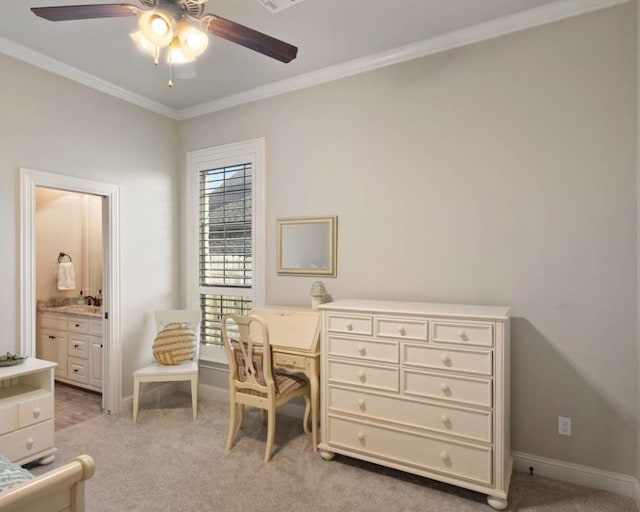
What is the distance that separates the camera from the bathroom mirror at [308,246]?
3.28 meters

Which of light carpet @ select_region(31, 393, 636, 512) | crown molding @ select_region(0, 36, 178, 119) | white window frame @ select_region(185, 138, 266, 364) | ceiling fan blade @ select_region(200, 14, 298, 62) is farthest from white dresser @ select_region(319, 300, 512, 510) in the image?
crown molding @ select_region(0, 36, 178, 119)

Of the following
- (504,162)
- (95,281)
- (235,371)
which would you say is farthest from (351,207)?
(95,281)

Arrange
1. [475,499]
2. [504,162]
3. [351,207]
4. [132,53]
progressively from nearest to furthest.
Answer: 1. [475,499]
2. [504,162]
3. [132,53]
4. [351,207]

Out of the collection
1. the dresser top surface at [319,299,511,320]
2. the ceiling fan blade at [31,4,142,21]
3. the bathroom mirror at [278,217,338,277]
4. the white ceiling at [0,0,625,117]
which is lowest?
the dresser top surface at [319,299,511,320]

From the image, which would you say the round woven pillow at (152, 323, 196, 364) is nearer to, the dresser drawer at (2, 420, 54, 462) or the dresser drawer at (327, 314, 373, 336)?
the dresser drawer at (2, 420, 54, 462)

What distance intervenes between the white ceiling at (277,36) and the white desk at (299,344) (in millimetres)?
2005

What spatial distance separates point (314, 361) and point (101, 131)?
107 inches

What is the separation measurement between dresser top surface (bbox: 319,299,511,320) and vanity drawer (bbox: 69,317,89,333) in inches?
113

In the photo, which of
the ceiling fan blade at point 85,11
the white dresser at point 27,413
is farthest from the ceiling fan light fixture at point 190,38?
the white dresser at point 27,413

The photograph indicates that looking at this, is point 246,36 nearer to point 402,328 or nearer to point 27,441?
point 402,328

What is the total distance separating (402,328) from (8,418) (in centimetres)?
255

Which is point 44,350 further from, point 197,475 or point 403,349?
point 403,349

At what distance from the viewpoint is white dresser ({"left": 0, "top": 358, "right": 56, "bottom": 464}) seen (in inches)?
98.0

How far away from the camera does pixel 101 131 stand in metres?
3.47
